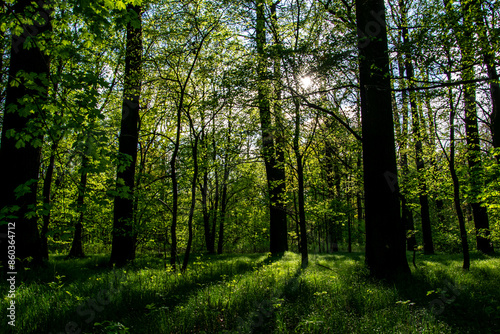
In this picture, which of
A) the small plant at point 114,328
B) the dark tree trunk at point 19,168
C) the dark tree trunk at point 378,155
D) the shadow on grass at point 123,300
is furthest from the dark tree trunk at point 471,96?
the dark tree trunk at point 19,168

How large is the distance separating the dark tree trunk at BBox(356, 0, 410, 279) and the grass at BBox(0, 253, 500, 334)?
0.65 metres

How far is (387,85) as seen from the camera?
256 inches

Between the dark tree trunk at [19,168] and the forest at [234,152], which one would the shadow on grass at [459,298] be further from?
the dark tree trunk at [19,168]

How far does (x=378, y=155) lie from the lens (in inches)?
251

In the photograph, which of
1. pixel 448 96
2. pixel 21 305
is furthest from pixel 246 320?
pixel 448 96

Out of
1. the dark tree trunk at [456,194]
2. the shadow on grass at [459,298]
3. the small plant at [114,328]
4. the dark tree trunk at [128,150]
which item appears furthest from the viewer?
the dark tree trunk at [128,150]

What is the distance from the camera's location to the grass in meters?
3.47

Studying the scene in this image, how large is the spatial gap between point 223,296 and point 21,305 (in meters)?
2.86

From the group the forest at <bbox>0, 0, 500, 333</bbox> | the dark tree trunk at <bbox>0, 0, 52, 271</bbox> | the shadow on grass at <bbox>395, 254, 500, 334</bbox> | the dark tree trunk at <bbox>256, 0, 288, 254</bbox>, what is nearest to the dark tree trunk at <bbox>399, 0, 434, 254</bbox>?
the forest at <bbox>0, 0, 500, 333</bbox>

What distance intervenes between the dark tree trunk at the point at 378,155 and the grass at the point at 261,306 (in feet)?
2.13

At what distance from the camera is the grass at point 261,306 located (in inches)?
137

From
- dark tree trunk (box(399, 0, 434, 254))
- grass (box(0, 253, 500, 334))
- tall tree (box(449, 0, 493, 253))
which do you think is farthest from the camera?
dark tree trunk (box(399, 0, 434, 254))

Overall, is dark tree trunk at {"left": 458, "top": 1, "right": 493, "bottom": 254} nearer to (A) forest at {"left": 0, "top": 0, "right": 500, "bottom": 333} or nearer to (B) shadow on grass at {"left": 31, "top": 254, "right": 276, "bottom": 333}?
(A) forest at {"left": 0, "top": 0, "right": 500, "bottom": 333}

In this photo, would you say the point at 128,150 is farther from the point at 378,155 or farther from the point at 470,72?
the point at 470,72
